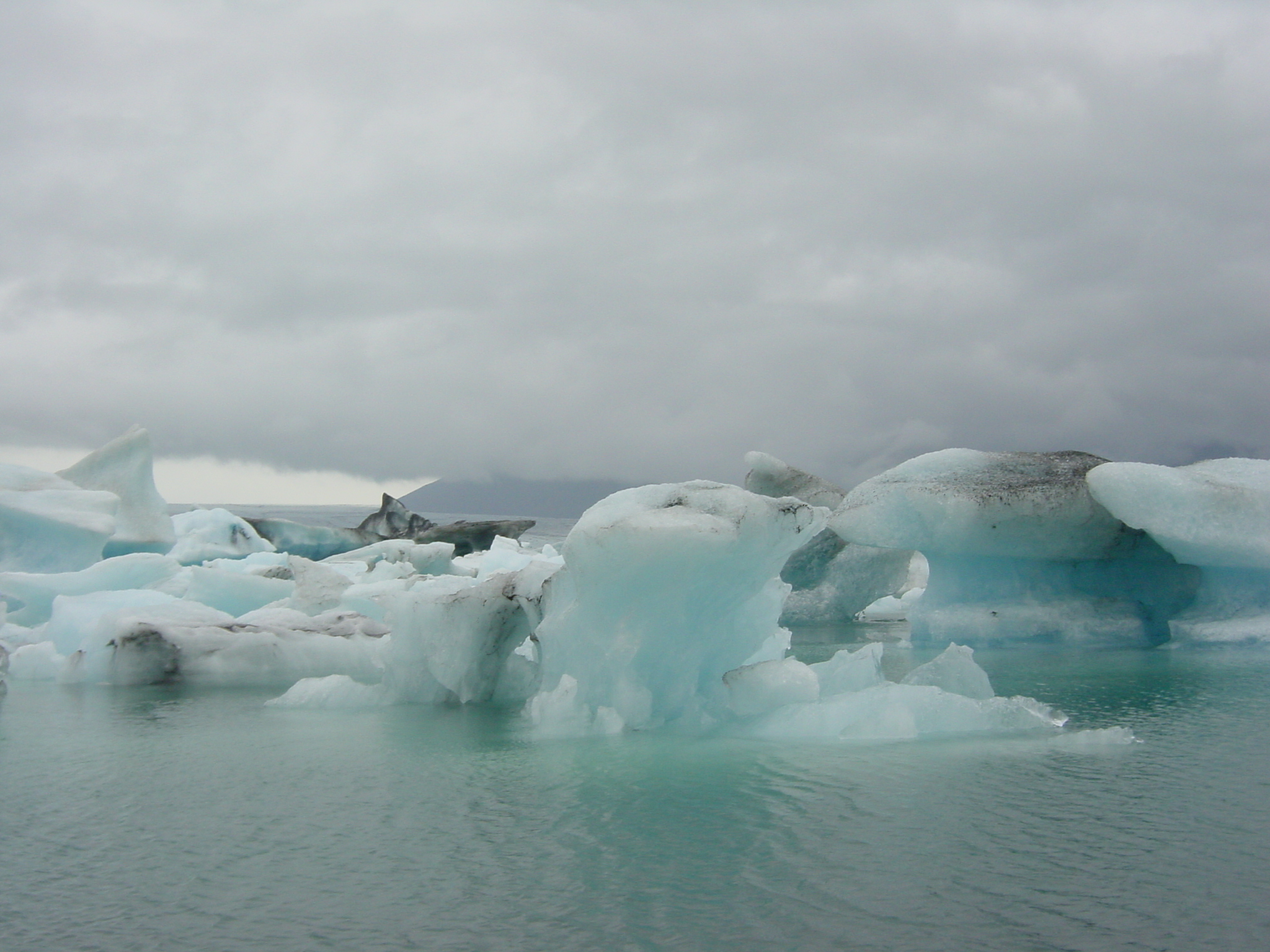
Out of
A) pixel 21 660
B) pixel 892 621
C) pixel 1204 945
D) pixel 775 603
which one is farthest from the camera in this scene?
pixel 892 621

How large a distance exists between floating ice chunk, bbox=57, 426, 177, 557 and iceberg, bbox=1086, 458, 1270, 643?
13588 mm

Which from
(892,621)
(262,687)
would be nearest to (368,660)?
(262,687)

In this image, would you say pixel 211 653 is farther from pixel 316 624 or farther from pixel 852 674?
pixel 852 674

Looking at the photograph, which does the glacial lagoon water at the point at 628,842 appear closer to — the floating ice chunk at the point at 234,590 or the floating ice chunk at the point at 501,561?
the floating ice chunk at the point at 234,590

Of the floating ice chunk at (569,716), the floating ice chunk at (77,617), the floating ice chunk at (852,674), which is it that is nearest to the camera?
the floating ice chunk at (569,716)

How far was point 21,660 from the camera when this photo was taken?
8906 millimetres

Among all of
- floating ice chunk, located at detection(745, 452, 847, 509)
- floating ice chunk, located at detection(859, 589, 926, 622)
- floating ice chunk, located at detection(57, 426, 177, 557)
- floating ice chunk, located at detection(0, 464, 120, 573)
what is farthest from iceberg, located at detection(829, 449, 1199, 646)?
floating ice chunk, located at detection(57, 426, 177, 557)

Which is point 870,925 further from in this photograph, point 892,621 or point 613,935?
point 892,621

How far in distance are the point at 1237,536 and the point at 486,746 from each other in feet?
27.0

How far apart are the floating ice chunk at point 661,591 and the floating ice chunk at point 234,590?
6531mm

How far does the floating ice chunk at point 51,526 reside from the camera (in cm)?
1332

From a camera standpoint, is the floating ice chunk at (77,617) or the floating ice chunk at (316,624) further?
the floating ice chunk at (77,617)

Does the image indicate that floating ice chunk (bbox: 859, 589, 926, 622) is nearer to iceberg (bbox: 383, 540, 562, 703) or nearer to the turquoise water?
iceberg (bbox: 383, 540, 562, 703)

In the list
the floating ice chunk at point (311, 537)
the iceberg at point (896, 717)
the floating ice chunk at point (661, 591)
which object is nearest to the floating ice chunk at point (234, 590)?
the floating ice chunk at point (661, 591)
